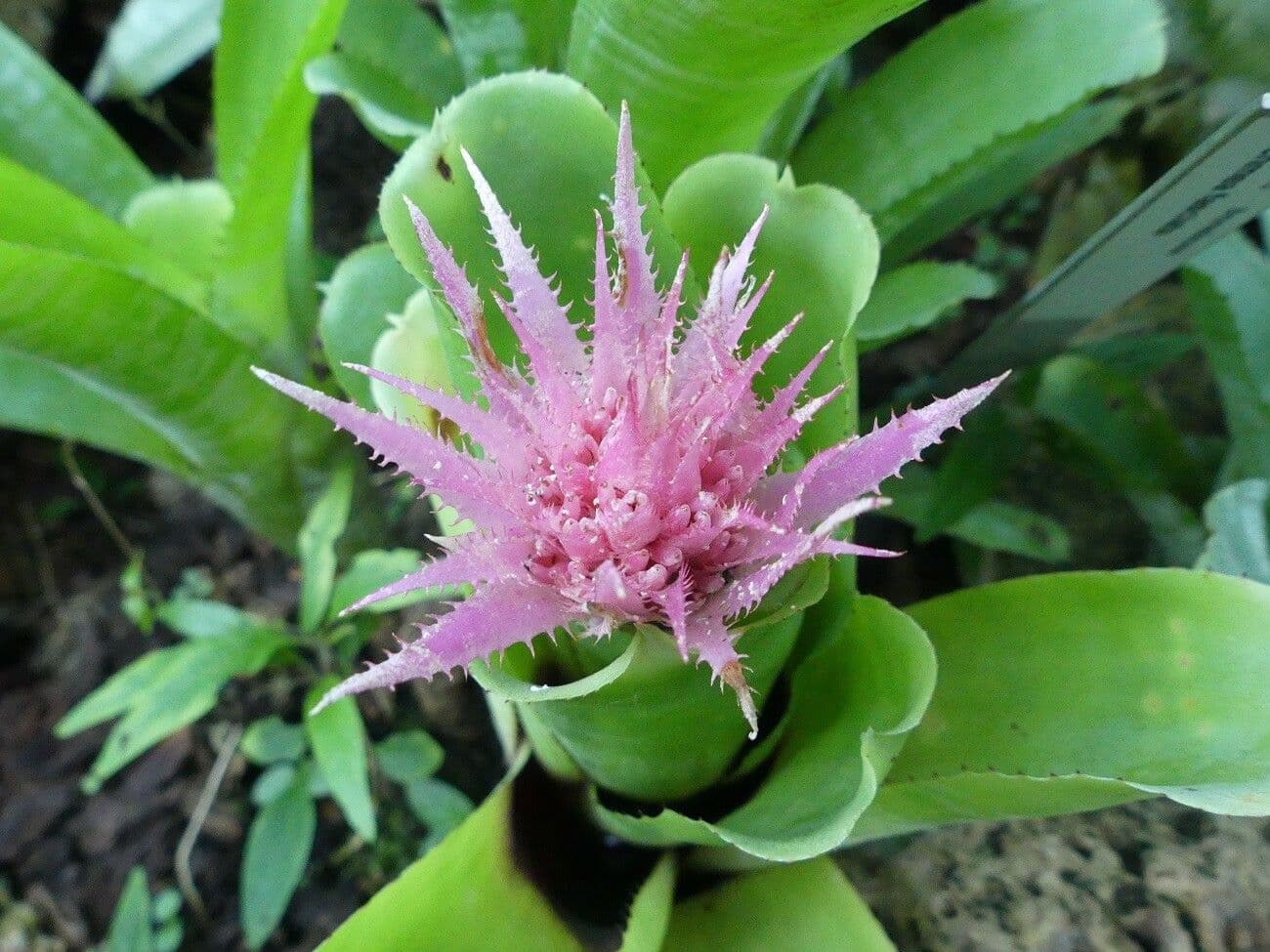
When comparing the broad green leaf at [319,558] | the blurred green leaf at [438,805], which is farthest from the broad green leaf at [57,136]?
the blurred green leaf at [438,805]

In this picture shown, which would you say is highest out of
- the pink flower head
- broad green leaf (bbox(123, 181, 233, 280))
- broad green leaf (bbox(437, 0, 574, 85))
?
broad green leaf (bbox(437, 0, 574, 85))

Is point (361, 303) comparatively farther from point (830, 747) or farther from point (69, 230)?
point (830, 747)

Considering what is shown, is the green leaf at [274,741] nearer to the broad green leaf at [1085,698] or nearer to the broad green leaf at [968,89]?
the broad green leaf at [1085,698]

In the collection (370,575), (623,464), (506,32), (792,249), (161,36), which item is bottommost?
(370,575)

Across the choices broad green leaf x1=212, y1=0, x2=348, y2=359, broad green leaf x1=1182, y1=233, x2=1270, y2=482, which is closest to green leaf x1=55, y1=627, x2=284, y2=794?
broad green leaf x1=212, y1=0, x2=348, y2=359

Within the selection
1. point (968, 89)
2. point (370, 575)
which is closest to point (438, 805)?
point (370, 575)

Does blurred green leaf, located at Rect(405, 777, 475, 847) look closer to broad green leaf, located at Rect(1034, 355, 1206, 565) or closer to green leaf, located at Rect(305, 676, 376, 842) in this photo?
green leaf, located at Rect(305, 676, 376, 842)
